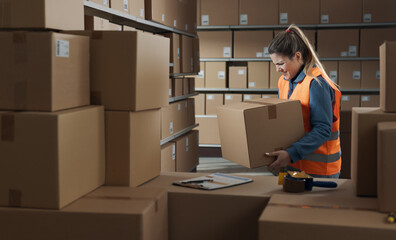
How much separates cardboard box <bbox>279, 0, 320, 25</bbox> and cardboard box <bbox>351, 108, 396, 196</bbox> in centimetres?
461

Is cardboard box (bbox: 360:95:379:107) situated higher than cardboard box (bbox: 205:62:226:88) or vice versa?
cardboard box (bbox: 205:62:226:88)

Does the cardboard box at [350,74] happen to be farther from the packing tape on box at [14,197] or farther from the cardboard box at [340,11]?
the packing tape on box at [14,197]

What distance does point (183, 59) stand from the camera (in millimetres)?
4566

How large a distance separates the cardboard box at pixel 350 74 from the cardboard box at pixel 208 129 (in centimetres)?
164

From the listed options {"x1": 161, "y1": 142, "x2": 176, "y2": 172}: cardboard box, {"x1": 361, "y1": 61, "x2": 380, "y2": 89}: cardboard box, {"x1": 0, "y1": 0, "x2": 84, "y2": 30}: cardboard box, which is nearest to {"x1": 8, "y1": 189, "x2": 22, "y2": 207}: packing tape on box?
{"x1": 0, "y1": 0, "x2": 84, "y2": 30}: cardboard box

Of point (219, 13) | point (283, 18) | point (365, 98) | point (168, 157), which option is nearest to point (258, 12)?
point (283, 18)

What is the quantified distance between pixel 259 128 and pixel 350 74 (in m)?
4.40

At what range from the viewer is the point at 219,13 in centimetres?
629

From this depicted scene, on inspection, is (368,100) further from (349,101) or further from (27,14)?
(27,14)

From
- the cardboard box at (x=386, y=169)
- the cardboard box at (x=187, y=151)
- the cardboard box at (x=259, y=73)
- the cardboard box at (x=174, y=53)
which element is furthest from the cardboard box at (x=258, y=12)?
the cardboard box at (x=386, y=169)

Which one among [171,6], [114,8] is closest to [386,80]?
[114,8]

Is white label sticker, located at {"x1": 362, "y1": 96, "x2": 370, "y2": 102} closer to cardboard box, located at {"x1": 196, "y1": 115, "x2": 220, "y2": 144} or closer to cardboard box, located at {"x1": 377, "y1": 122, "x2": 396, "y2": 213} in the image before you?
cardboard box, located at {"x1": 196, "y1": 115, "x2": 220, "y2": 144}

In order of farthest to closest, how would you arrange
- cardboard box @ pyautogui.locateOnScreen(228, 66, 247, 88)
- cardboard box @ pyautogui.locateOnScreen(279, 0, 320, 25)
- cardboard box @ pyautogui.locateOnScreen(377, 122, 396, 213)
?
cardboard box @ pyautogui.locateOnScreen(228, 66, 247, 88) < cardboard box @ pyautogui.locateOnScreen(279, 0, 320, 25) < cardboard box @ pyautogui.locateOnScreen(377, 122, 396, 213)

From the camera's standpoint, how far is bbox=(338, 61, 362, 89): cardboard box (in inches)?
239
